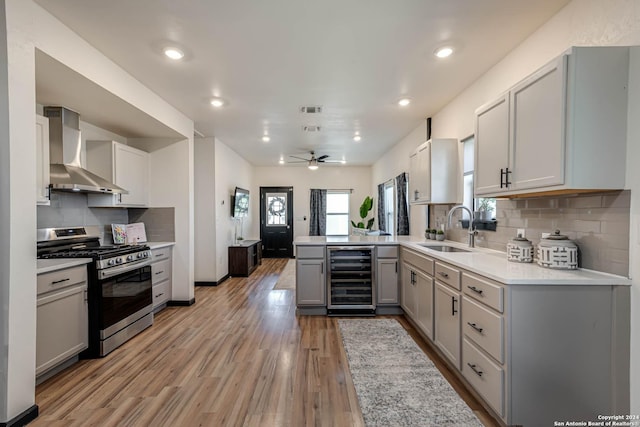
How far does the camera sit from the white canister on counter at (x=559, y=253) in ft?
6.30

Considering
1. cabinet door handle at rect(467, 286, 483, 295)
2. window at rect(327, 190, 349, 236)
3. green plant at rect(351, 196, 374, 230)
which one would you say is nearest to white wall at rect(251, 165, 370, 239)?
window at rect(327, 190, 349, 236)

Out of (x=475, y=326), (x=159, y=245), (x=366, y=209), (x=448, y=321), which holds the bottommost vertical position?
(x=448, y=321)

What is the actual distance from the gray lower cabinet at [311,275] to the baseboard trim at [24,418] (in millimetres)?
2471

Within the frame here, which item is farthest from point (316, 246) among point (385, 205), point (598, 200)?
point (385, 205)

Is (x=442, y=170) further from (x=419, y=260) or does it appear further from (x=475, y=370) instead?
(x=475, y=370)

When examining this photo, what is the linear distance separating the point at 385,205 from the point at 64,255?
591 centimetres

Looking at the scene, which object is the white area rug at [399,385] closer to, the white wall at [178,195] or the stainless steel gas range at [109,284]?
the stainless steel gas range at [109,284]

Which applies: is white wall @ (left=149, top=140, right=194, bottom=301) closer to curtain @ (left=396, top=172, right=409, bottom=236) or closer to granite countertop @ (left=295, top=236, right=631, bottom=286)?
granite countertop @ (left=295, top=236, right=631, bottom=286)

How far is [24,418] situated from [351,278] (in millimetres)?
3033

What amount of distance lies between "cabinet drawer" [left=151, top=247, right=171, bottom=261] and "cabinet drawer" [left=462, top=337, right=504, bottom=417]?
363cm

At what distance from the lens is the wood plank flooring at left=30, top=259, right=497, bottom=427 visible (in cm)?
196

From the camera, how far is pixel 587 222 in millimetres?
1889

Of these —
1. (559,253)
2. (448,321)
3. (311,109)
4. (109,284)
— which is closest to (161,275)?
(109,284)

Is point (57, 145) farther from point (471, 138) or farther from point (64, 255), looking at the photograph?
point (471, 138)
